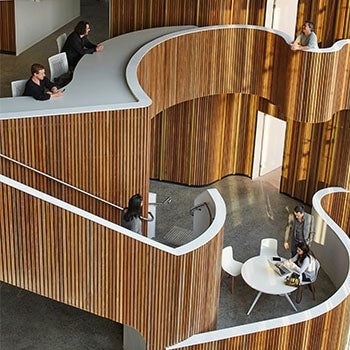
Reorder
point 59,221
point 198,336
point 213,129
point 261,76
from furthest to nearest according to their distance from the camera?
1. point 213,129
2. point 261,76
3. point 198,336
4. point 59,221

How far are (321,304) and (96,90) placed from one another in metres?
4.57

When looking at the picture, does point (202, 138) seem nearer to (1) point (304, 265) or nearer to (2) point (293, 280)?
(1) point (304, 265)

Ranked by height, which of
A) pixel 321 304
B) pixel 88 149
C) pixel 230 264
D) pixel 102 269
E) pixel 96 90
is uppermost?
pixel 96 90

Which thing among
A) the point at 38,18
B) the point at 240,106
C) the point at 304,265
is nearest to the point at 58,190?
the point at 304,265

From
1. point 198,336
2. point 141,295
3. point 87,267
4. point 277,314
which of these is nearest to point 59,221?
point 87,267

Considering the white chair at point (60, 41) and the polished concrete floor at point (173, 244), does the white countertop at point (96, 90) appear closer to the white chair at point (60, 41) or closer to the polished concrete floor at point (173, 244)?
the white chair at point (60, 41)

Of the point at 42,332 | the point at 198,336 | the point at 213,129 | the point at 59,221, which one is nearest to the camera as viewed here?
the point at 59,221

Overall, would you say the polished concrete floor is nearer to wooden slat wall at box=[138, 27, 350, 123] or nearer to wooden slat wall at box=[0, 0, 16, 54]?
wooden slat wall at box=[0, 0, 16, 54]

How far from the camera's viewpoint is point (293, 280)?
1409 centimetres

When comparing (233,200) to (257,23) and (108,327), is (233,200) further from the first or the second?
(108,327)

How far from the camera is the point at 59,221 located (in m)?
11.0

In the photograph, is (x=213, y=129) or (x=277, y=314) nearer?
(x=277, y=314)

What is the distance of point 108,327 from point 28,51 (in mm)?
7095

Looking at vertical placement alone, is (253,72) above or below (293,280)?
above
